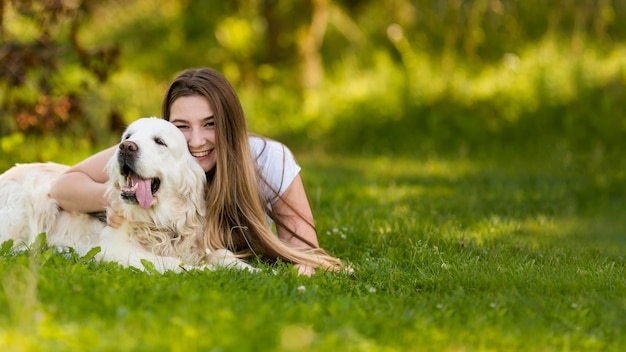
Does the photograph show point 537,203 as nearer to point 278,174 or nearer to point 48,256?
point 278,174

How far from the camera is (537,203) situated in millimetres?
7371

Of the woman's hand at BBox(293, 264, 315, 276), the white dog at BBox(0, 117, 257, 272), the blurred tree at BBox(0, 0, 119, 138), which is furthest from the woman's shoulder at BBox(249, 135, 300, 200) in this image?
the blurred tree at BBox(0, 0, 119, 138)

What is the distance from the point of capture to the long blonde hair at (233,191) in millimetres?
4754

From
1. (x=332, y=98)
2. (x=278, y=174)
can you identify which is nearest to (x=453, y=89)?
(x=332, y=98)

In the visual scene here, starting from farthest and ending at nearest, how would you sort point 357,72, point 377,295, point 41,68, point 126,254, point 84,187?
point 357,72 → point 41,68 → point 84,187 → point 126,254 → point 377,295

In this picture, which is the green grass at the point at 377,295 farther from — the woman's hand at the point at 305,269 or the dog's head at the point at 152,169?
the dog's head at the point at 152,169

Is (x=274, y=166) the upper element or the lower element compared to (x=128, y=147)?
lower

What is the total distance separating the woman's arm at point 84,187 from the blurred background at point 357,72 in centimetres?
314

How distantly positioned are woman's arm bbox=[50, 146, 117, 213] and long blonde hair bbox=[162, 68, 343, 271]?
1.94ft

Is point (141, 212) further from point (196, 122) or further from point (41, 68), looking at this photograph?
point (41, 68)

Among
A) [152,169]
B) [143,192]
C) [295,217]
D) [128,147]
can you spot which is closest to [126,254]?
[143,192]

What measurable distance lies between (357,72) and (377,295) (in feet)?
29.1

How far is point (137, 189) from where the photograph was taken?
4.37m

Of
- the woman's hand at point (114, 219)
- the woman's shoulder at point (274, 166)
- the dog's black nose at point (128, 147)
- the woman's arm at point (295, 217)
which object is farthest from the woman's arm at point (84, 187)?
the woman's arm at point (295, 217)
